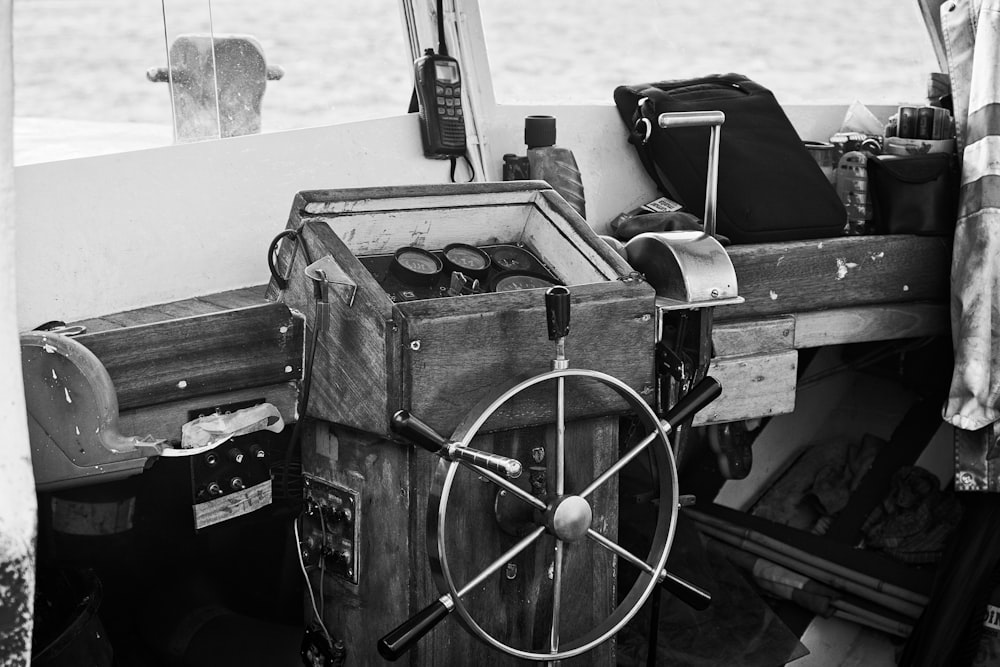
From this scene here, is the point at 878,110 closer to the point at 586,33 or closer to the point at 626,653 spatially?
the point at 586,33

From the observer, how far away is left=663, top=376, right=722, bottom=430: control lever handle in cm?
182

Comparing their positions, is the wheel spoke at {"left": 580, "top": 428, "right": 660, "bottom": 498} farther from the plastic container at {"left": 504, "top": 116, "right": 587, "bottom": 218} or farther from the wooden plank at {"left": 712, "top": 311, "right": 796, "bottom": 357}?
the plastic container at {"left": 504, "top": 116, "right": 587, "bottom": 218}

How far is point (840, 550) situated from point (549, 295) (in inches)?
71.6

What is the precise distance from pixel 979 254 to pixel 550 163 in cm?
104

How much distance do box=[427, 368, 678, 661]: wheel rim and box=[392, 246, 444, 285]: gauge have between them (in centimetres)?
31

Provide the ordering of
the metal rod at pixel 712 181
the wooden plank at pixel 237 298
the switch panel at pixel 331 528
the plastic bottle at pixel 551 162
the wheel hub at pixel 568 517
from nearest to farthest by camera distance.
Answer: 1. the wheel hub at pixel 568 517
2. the switch panel at pixel 331 528
3. the wooden plank at pixel 237 298
4. the metal rod at pixel 712 181
5. the plastic bottle at pixel 551 162

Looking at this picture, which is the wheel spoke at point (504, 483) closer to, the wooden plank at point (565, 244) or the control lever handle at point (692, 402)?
the control lever handle at point (692, 402)

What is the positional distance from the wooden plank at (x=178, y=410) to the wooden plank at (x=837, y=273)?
103cm

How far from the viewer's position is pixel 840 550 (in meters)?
3.10

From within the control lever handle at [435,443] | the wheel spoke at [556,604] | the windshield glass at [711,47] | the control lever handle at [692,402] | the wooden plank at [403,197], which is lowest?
the wheel spoke at [556,604]

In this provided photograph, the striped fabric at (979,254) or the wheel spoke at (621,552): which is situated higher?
the striped fabric at (979,254)

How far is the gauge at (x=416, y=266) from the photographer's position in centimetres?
196

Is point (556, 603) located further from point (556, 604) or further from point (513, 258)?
point (513, 258)

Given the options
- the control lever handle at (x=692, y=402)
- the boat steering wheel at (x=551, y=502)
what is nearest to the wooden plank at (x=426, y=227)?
the boat steering wheel at (x=551, y=502)
